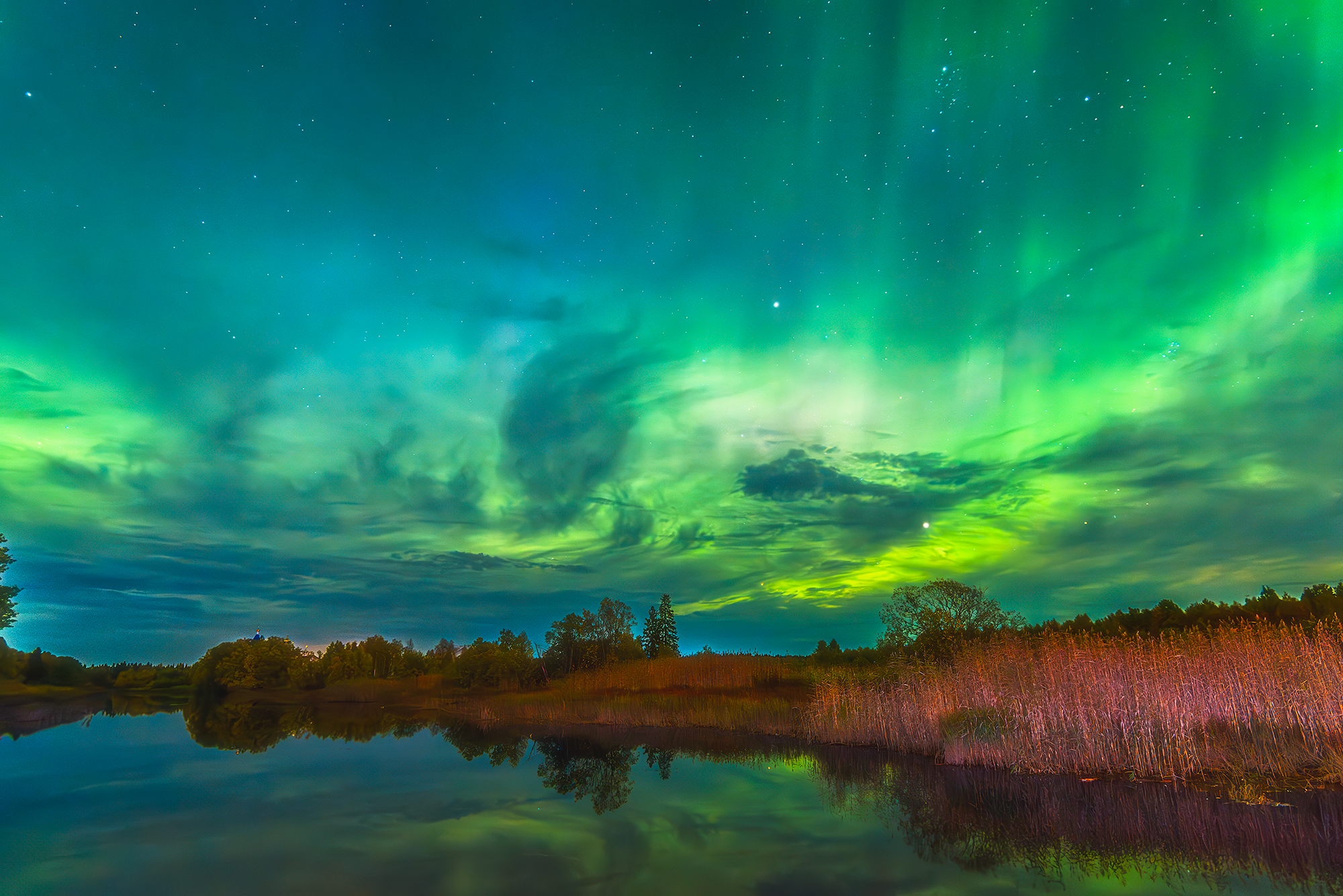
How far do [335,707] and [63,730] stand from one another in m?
20.9

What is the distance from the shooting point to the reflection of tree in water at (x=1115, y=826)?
26.2 feet

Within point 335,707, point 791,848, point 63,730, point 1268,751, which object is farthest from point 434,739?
point 335,707

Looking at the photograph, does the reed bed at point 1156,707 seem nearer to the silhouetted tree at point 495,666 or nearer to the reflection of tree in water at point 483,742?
the reflection of tree in water at point 483,742

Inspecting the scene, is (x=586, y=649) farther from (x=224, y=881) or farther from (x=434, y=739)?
(x=224, y=881)

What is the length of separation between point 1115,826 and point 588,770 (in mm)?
13058

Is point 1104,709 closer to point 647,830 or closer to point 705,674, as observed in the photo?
point 647,830

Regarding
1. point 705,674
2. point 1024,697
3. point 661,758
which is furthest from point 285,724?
point 1024,697

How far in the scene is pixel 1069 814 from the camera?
10.7 meters

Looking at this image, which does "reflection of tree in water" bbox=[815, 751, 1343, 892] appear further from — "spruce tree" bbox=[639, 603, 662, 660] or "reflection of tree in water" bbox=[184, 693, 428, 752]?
"spruce tree" bbox=[639, 603, 662, 660]

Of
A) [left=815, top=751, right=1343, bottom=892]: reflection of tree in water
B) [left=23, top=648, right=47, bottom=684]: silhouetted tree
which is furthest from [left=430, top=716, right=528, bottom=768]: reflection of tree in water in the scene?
[left=23, top=648, right=47, bottom=684]: silhouetted tree

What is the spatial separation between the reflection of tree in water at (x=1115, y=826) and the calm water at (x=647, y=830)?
0.05 metres

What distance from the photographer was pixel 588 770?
686 inches

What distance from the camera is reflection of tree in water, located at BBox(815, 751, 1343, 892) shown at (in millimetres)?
7988

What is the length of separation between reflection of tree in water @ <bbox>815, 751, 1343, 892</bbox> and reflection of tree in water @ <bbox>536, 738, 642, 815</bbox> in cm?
524
